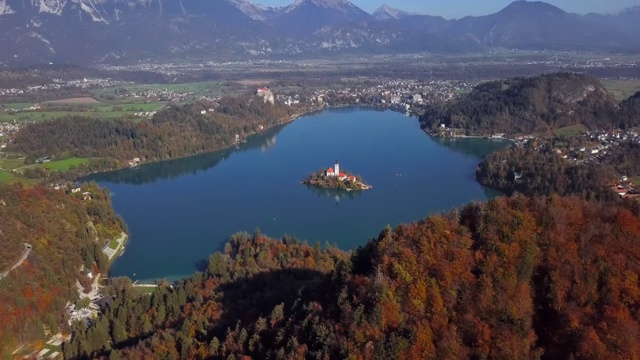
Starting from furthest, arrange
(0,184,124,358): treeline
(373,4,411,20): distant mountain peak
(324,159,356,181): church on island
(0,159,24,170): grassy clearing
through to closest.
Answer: (373,4,411,20): distant mountain peak < (0,159,24,170): grassy clearing < (324,159,356,181): church on island < (0,184,124,358): treeline

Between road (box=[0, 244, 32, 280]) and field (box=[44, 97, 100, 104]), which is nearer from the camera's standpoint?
road (box=[0, 244, 32, 280])

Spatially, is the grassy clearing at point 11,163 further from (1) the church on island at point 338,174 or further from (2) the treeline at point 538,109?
(2) the treeline at point 538,109

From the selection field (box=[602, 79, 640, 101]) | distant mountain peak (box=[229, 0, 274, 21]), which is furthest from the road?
distant mountain peak (box=[229, 0, 274, 21])

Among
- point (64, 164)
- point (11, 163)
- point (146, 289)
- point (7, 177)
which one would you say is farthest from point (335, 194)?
point (11, 163)

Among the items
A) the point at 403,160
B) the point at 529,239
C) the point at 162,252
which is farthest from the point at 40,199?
the point at 403,160

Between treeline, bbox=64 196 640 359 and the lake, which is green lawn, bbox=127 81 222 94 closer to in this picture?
the lake

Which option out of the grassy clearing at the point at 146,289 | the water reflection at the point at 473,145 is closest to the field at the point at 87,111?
the water reflection at the point at 473,145
